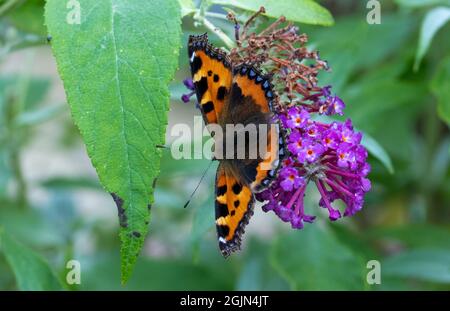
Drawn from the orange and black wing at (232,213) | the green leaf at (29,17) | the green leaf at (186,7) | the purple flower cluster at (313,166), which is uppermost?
the green leaf at (29,17)

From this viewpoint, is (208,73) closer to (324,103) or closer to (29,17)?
(324,103)

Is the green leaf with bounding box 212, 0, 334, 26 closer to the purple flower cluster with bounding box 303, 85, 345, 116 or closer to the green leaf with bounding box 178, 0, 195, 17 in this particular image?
the green leaf with bounding box 178, 0, 195, 17

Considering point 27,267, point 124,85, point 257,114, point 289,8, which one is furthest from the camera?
point 27,267

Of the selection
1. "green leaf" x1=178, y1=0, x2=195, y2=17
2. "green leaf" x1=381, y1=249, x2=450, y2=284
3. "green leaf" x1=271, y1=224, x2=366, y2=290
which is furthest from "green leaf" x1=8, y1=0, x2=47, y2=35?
"green leaf" x1=381, y1=249, x2=450, y2=284

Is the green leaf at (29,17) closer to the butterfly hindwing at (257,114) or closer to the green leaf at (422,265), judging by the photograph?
the butterfly hindwing at (257,114)

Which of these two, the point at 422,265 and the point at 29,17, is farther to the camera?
the point at 422,265

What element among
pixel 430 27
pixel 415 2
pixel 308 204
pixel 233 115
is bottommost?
pixel 233 115

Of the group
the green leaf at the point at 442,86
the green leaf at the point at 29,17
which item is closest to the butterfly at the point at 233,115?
the green leaf at the point at 29,17

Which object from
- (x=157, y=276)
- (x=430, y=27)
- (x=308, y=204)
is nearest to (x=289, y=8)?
(x=430, y=27)
